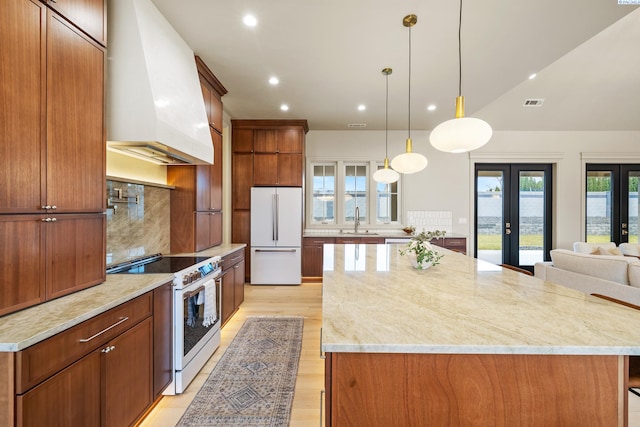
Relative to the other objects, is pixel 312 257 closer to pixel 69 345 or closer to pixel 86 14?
pixel 69 345

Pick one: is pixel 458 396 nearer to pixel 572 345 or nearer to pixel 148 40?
pixel 572 345

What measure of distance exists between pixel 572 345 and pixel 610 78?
234 inches

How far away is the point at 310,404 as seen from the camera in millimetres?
2012

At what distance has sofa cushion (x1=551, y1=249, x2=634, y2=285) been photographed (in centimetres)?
268

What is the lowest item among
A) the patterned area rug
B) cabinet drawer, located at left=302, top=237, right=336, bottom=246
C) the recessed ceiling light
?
the patterned area rug

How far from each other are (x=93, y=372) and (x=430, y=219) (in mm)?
5613

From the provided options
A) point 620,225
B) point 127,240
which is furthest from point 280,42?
point 620,225

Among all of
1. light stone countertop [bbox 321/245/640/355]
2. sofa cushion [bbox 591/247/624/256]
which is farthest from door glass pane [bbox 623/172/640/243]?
light stone countertop [bbox 321/245/640/355]

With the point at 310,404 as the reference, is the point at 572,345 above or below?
above

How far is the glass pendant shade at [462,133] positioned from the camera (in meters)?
1.56

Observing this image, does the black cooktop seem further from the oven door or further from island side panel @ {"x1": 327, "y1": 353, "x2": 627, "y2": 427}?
island side panel @ {"x1": 327, "y1": 353, "x2": 627, "y2": 427}

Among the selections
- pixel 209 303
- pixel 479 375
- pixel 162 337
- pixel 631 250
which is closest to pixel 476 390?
pixel 479 375

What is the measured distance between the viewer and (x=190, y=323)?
221 cm

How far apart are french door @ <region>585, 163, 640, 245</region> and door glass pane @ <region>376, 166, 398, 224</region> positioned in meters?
4.01
